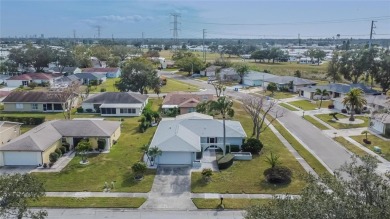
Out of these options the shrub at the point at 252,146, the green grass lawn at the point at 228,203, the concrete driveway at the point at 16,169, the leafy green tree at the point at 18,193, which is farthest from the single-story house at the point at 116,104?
the leafy green tree at the point at 18,193

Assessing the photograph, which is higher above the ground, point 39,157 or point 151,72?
point 151,72

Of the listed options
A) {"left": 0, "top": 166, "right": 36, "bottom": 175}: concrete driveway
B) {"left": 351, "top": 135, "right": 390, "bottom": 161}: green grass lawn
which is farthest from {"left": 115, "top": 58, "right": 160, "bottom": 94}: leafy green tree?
{"left": 351, "top": 135, "right": 390, "bottom": 161}: green grass lawn

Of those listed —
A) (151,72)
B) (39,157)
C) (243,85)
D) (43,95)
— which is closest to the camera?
(39,157)

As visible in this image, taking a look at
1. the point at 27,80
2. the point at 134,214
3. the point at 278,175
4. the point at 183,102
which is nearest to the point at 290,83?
the point at 183,102

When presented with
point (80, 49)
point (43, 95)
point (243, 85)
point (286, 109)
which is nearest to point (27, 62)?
point (80, 49)

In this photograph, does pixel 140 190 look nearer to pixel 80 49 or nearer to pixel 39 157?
pixel 39 157

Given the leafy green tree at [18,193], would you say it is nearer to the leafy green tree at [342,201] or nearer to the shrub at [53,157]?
the leafy green tree at [342,201]
